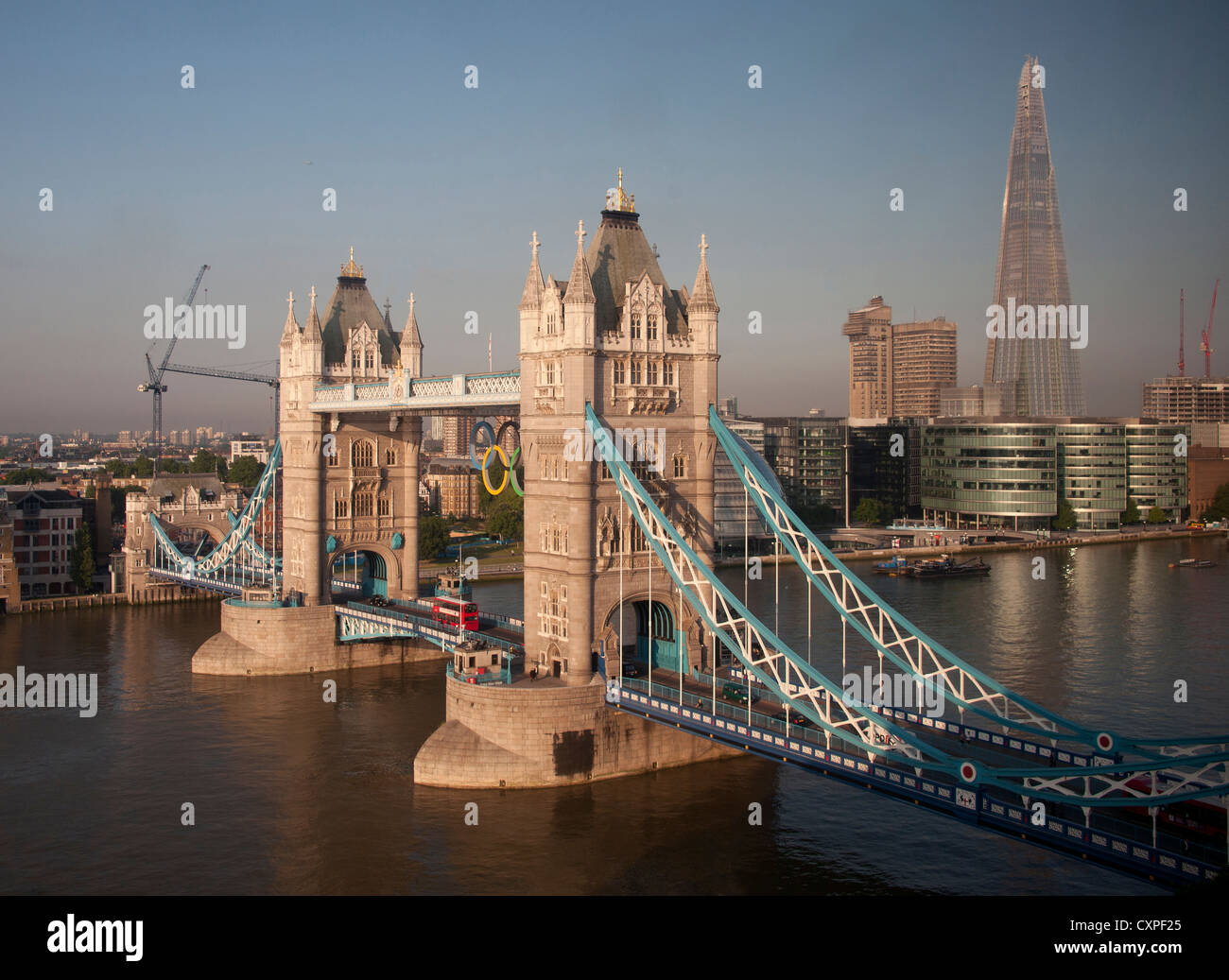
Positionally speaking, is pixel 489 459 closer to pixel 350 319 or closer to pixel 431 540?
pixel 350 319

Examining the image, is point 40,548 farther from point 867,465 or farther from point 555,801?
point 867,465

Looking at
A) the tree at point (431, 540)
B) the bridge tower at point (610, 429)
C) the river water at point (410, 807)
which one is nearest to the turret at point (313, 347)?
the river water at point (410, 807)

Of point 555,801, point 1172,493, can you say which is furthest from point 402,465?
point 1172,493

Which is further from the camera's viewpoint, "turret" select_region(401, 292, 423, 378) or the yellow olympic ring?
"turret" select_region(401, 292, 423, 378)

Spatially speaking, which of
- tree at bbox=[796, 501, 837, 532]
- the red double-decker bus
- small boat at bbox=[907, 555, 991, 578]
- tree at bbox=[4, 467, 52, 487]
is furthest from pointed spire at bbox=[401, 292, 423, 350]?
tree at bbox=[4, 467, 52, 487]

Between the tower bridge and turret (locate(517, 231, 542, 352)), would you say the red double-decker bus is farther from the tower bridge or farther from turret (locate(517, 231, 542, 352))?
turret (locate(517, 231, 542, 352))

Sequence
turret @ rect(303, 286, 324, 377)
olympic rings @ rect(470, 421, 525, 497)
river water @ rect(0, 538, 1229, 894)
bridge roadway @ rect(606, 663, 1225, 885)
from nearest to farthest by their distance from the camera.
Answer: bridge roadway @ rect(606, 663, 1225, 885) < river water @ rect(0, 538, 1229, 894) < olympic rings @ rect(470, 421, 525, 497) < turret @ rect(303, 286, 324, 377)

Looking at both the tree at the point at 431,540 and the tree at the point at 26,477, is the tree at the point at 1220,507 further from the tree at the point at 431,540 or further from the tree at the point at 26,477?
the tree at the point at 26,477
